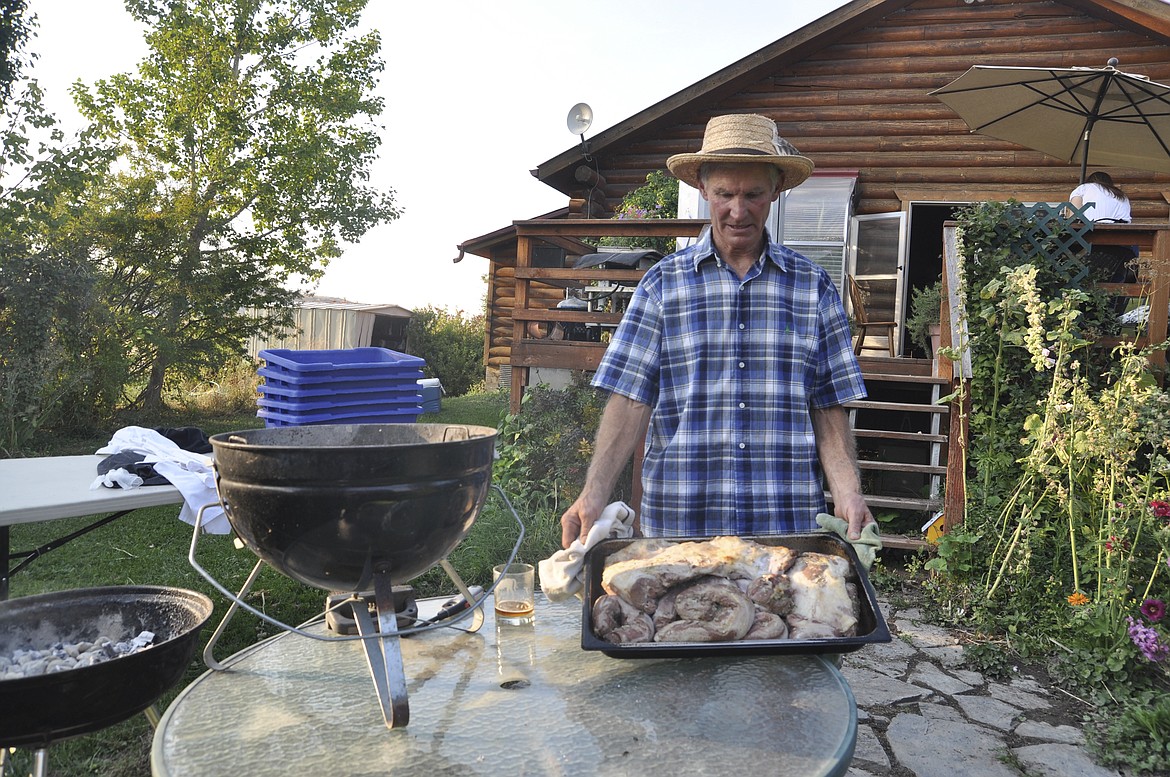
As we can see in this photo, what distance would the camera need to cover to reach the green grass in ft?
10.6

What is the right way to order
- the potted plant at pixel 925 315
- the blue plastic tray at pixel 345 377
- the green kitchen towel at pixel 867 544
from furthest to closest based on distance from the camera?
the potted plant at pixel 925 315 → the blue plastic tray at pixel 345 377 → the green kitchen towel at pixel 867 544

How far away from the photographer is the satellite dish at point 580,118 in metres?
10.3

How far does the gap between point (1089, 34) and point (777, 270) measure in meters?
9.12

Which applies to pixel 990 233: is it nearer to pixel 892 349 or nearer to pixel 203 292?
pixel 892 349

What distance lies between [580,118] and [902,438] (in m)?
6.24

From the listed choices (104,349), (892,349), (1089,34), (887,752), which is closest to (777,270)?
(887,752)

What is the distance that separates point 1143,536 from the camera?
4.04 metres

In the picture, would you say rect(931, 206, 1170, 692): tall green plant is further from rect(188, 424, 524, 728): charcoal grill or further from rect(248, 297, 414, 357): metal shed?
rect(248, 297, 414, 357): metal shed

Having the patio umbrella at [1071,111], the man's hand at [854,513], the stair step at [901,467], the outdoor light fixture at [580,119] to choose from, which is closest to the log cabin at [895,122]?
the outdoor light fixture at [580,119]

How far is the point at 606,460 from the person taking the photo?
2.31m

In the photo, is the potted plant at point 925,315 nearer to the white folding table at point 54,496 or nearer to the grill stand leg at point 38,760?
the white folding table at point 54,496

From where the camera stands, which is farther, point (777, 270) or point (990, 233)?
point (990, 233)

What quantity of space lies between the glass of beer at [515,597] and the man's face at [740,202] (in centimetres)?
121

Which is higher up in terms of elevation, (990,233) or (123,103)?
(123,103)
